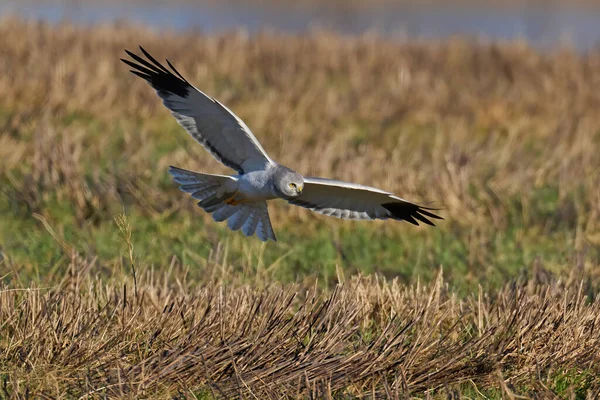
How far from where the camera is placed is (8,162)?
8023 millimetres

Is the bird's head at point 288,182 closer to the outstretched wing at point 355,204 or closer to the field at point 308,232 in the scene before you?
the outstretched wing at point 355,204

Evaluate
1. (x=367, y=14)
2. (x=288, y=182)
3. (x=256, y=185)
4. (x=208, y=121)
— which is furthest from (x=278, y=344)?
(x=367, y=14)

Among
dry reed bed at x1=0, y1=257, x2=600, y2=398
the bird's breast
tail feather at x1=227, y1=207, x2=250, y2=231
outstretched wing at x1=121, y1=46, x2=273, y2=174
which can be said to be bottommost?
dry reed bed at x1=0, y1=257, x2=600, y2=398

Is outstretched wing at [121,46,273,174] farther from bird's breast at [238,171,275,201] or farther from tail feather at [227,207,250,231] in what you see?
tail feather at [227,207,250,231]

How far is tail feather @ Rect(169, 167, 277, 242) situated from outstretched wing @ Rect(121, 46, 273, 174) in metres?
0.16

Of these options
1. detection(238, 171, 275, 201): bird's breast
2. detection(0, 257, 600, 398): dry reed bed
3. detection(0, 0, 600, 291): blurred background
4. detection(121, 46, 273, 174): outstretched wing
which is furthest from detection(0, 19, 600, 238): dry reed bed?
detection(0, 257, 600, 398): dry reed bed

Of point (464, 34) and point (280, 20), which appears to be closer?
point (464, 34)

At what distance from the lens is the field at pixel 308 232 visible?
416 cm

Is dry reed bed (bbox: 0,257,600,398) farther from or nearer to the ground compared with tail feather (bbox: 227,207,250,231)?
nearer to the ground

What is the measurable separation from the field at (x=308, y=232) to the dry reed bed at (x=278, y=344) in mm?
12

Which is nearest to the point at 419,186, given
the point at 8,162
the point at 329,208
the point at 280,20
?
the point at 329,208

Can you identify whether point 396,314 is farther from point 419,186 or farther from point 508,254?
point 419,186

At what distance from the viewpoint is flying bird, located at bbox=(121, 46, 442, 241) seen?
17.6 ft

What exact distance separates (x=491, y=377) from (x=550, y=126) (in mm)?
6919
